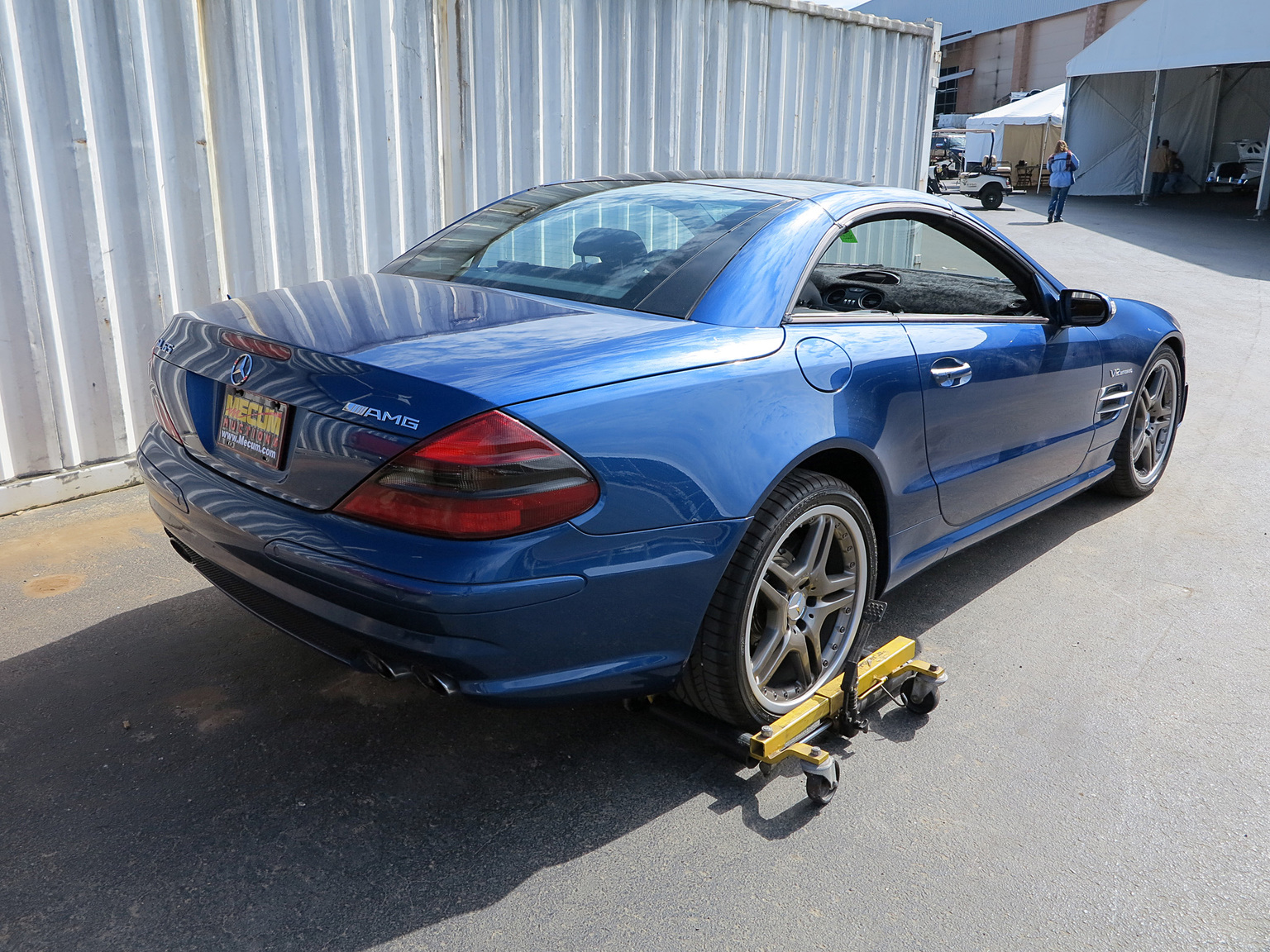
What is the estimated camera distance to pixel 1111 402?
4.31 metres

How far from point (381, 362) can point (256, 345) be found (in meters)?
0.41

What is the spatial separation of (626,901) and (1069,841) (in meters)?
1.09

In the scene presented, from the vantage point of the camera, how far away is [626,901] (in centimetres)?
218

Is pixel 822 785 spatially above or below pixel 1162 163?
below

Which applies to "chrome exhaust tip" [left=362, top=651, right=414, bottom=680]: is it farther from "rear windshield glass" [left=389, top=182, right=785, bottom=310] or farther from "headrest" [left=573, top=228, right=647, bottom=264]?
"headrest" [left=573, top=228, right=647, bottom=264]

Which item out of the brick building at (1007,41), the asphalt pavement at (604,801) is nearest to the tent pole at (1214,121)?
the brick building at (1007,41)

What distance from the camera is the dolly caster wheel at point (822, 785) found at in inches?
97.9

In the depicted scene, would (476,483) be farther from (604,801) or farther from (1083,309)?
(1083,309)

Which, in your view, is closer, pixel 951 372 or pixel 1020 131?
pixel 951 372

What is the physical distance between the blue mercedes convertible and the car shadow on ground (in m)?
0.35

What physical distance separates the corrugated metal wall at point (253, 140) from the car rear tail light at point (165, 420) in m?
2.11

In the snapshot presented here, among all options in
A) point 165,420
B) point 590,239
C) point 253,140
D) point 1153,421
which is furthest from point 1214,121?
point 165,420

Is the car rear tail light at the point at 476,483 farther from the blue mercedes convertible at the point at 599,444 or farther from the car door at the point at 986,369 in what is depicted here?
the car door at the point at 986,369

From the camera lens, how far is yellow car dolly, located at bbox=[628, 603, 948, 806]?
2.50 metres
